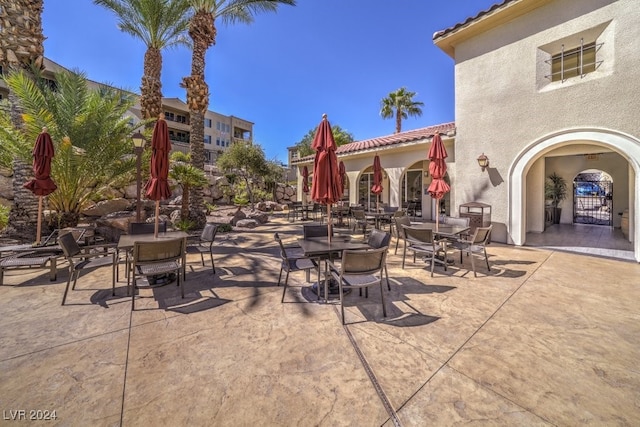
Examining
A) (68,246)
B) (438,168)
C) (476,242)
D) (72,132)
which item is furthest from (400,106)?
(68,246)

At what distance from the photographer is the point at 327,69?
1820cm

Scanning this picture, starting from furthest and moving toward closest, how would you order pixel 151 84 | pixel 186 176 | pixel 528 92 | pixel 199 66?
1. pixel 151 84
2. pixel 199 66
3. pixel 186 176
4. pixel 528 92

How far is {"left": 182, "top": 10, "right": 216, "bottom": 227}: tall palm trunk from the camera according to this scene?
10.7 meters

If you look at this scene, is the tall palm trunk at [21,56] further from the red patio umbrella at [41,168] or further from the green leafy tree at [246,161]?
the green leafy tree at [246,161]

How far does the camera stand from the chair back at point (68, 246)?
427 centimetres

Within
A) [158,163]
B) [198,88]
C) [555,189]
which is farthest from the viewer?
[555,189]

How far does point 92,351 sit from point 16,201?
7.91m

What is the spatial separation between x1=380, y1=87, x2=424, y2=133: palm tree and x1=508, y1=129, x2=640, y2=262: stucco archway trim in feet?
59.1

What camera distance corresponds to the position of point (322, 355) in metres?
2.79

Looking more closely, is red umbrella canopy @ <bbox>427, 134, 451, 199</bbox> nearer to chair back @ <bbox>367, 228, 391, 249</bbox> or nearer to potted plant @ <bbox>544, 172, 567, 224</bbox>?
Result: chair back @ <bbox>367, 228, 391, 249</bbox>

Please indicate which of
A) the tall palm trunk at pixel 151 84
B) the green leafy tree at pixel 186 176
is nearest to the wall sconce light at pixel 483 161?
the green leafy tree at pixel 186 176

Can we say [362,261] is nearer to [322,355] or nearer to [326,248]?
[326,248]

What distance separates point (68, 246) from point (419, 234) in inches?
256

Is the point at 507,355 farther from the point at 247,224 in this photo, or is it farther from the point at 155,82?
the point at 155,82
